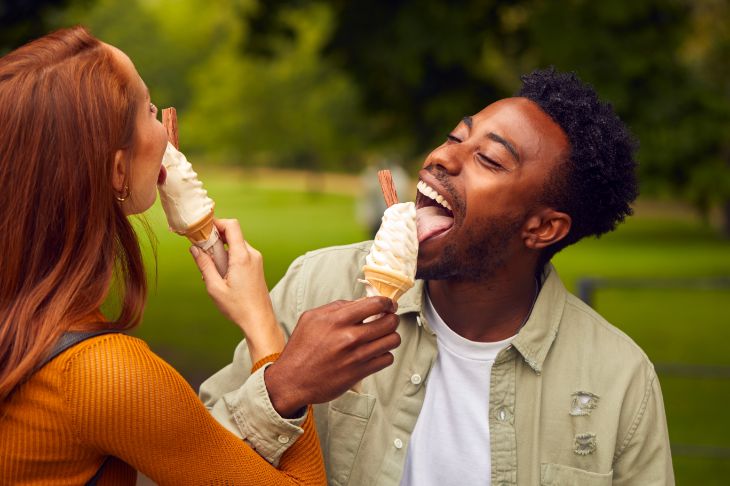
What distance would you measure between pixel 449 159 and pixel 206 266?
799mm

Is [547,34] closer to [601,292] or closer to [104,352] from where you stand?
[104,352]

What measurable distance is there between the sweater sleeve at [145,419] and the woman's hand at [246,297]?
0.31m

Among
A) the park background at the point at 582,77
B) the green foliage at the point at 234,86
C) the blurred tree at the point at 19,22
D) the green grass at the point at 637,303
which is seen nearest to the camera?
the blurred tree at the point at 19,22

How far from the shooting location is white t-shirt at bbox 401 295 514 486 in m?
2.94

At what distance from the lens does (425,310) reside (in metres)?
3.18

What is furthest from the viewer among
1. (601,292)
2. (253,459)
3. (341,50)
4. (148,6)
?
(148,6)

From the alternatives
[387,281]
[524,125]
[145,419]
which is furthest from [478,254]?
[145,419]

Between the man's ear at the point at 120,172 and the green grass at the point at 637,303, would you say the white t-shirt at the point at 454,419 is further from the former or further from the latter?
the man's ear at the point at 120,172

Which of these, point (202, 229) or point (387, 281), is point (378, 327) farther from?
point (202, 229)

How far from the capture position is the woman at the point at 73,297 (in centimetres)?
212

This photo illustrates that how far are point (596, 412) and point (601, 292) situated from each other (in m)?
18.0

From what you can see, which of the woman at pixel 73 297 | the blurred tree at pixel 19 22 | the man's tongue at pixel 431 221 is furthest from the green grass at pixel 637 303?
the blurred tree at pixel 19 22

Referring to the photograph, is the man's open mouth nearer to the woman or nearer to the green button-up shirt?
the green button-up shirt

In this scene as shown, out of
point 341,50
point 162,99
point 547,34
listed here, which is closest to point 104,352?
point 547,34
